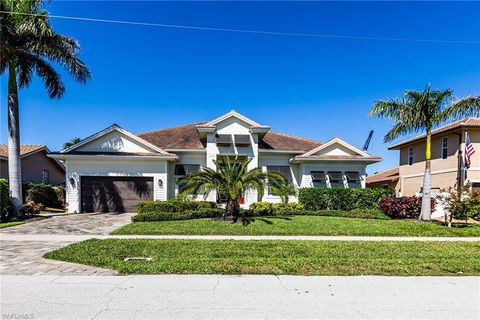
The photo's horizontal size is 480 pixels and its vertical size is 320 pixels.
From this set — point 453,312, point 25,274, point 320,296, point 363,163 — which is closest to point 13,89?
point 25,274

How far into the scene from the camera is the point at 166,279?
546 centimetres

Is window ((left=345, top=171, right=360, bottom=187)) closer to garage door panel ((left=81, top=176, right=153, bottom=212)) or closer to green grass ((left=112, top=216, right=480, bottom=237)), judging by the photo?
green grass ((left=112, top=216, right=480, bottom=237))

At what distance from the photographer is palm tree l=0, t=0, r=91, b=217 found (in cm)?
1425

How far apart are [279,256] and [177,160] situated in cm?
1371

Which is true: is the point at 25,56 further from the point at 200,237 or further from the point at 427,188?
the point at 427,188

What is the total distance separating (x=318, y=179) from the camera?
20.3 m

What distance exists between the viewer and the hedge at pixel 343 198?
1839 cm

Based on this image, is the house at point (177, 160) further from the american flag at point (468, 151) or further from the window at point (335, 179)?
the american flag at point (468, 151)

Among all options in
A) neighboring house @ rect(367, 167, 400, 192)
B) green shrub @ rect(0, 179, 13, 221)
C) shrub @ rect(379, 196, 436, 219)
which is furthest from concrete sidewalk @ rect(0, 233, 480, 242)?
neighboring house @ rect(367, 167, 400, 192)

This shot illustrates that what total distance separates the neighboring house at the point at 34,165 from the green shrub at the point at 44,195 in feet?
9.55

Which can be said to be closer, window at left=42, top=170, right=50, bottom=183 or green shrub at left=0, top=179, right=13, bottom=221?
green shrub at left=0, top=179, right=13, bottom=221

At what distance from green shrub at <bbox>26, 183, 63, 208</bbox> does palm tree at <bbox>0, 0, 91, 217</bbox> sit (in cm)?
553

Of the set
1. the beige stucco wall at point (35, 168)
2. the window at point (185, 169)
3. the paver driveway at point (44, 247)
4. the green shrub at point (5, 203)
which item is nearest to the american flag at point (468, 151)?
the window at point (185, 169)

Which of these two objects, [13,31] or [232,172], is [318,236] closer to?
[232,172]
